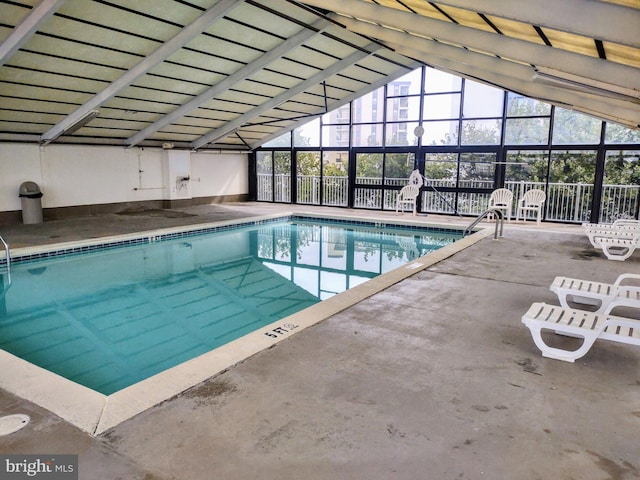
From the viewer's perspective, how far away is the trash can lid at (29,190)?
9.45m

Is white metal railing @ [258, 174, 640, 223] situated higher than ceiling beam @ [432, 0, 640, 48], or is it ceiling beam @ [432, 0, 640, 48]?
ceiling beam @ [432, 0, 640, 48]

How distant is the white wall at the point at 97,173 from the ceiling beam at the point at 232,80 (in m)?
0.81

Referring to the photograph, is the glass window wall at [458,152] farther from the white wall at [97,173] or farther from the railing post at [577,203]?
the white wall at [97,173]

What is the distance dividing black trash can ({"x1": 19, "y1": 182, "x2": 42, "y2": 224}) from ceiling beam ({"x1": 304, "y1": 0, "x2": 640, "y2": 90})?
762cm

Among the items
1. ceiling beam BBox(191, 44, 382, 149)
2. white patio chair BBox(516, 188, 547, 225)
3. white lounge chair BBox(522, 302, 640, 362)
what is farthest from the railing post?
white lounge chair BBox(522, 302, 640, 362)

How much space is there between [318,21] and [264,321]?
20.1 feet

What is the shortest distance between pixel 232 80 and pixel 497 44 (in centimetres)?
693

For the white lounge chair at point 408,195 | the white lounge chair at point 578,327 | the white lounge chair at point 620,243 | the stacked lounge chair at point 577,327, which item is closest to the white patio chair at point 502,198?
the white lounge chair at point 408,195

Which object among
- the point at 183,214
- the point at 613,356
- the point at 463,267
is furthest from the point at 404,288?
the point at 183,214

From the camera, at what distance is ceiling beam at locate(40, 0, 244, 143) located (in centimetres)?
698

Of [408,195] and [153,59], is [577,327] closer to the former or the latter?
[153,59]

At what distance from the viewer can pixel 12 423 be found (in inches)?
88.1

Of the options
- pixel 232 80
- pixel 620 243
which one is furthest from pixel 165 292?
pixel 620 243

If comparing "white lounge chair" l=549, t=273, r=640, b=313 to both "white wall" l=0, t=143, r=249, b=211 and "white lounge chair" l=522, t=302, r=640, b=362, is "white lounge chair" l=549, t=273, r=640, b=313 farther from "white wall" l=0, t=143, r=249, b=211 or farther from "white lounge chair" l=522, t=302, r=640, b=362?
"white wall" l=0, t=143, r=249, b=211
